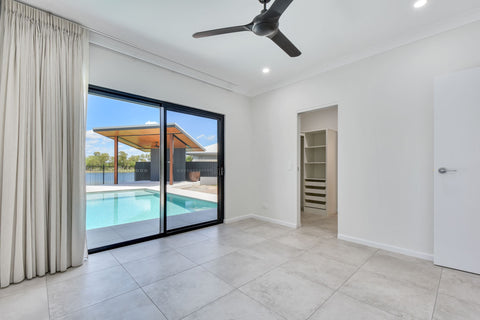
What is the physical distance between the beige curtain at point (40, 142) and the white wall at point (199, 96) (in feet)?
1.01

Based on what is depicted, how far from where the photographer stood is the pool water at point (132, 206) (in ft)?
11.3

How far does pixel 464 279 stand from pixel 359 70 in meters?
2.73

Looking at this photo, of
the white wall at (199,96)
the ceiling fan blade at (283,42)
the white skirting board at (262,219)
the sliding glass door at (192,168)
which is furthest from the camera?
the white skirting board at (262,219)

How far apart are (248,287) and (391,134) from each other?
259cm

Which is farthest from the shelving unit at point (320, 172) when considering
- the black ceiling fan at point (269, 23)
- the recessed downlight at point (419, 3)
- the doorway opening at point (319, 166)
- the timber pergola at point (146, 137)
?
the black ceiling fan at point (269, 23)

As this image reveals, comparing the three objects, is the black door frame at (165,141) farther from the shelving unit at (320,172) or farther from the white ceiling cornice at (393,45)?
the shelving unit at (320,172)

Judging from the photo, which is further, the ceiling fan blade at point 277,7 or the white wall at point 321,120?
the white wall at point 321,120

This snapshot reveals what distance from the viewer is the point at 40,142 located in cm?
212

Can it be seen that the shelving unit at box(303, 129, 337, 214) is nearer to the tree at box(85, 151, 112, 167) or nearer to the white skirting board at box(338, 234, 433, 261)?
the white skirting board at box(338, 234, 433, 261)

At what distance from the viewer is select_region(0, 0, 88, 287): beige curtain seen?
77.9 inches

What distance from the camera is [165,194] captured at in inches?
127

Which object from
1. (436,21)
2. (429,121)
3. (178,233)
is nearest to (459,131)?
(429,121)

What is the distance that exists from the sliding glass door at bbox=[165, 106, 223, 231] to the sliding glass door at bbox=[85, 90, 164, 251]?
0.20m

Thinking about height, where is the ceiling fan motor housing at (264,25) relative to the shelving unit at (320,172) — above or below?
above
